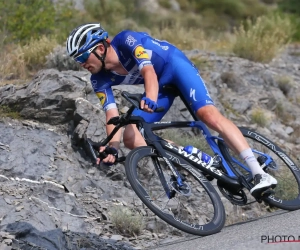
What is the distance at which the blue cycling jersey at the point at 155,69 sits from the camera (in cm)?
678

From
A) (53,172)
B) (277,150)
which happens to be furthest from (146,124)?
(53,172)

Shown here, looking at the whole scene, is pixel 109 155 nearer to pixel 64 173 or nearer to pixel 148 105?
pixel 148 105

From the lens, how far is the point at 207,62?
47.2 ft

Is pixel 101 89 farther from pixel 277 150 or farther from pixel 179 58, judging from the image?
pixel 277 150

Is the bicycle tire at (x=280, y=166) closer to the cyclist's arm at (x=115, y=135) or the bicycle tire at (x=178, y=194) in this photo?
the bicycle tire at (x=178, y=194)

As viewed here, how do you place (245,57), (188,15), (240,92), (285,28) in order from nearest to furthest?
(240,92), (245,57), (285,28), (188,15)

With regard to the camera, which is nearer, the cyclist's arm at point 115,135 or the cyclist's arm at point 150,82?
the cyclist's arm at point 150,82

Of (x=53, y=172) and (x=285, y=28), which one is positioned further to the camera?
(x=285, y=28)

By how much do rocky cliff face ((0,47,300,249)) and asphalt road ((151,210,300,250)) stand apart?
144cm

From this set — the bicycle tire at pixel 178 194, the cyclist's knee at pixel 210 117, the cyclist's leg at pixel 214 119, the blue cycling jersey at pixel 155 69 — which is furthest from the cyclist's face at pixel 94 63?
the cyclist's knee at pixel 210 117

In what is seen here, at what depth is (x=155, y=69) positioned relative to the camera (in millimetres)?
7184

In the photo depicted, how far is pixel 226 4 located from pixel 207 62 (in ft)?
88.8

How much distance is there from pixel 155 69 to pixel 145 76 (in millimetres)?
627

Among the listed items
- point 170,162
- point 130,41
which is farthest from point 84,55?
point 170,162
